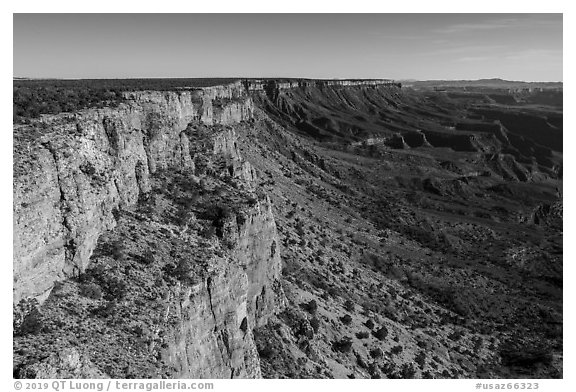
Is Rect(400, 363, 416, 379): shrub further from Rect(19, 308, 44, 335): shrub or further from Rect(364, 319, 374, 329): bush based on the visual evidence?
Rect(19, 308, 44, 335): shrub

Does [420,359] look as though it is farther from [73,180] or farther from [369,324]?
[73,180]

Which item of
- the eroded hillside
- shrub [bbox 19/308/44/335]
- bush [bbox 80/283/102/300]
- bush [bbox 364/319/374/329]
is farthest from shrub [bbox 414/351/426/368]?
shrub [bbox 19/308/44/335]

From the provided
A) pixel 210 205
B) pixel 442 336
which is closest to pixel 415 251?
pixel 442 336

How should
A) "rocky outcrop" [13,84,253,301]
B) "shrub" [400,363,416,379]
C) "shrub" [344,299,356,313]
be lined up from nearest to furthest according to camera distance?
"rocky outcrop" [13,84,253,301]
"shrub" [400,363,416,379]
"shrub" [344,299,356,313]

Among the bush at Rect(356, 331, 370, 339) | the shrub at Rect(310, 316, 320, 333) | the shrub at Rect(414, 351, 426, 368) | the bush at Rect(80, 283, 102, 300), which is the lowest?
the shrub at Rect(414, 351, 426, 368)

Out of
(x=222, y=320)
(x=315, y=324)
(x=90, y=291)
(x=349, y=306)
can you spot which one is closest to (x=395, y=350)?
(x=349, y=306)

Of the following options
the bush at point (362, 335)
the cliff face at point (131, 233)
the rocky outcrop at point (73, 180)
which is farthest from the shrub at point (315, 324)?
the rocky outcrop at point (73, 180)
